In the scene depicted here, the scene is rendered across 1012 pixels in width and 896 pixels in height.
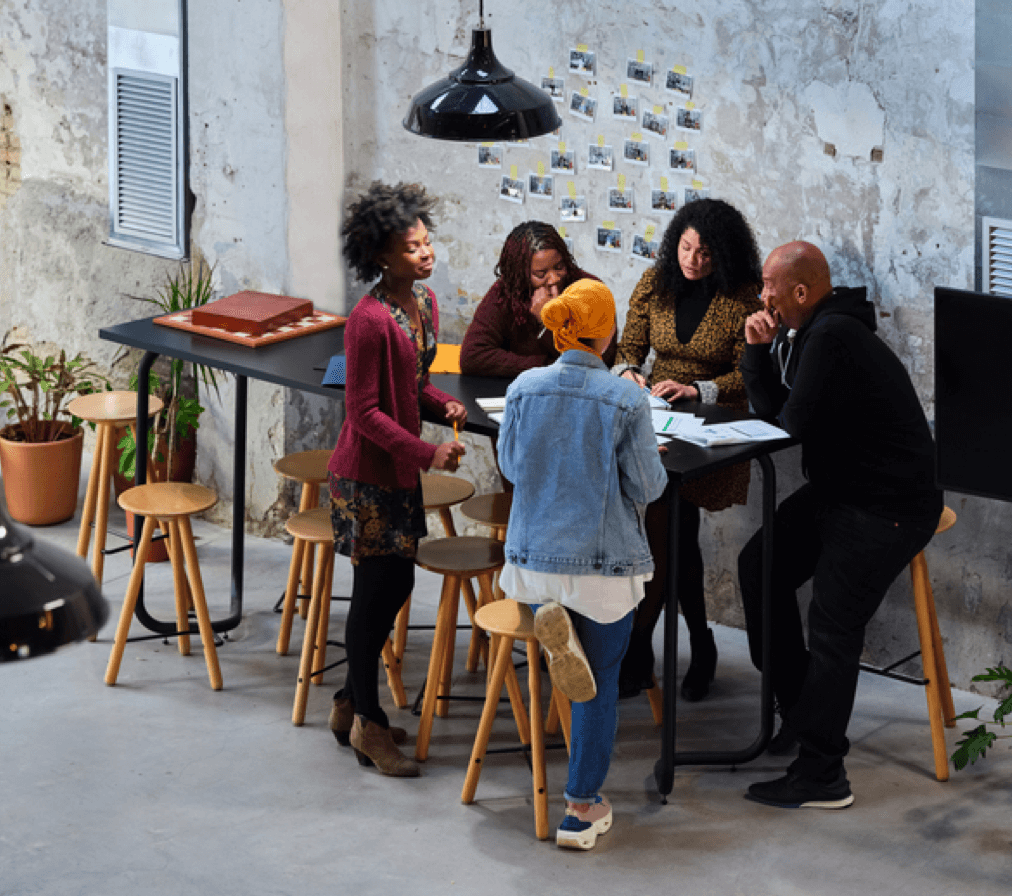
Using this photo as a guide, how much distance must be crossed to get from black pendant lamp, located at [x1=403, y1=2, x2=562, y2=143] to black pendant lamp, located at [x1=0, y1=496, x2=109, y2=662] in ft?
8.30

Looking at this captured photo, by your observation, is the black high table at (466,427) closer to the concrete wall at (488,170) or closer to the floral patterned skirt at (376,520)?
the floral patterned skirt at (376,520)

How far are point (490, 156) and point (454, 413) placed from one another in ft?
5.51

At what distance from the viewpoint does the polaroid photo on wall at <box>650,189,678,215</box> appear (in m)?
5.46

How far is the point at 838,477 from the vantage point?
4.31 meters

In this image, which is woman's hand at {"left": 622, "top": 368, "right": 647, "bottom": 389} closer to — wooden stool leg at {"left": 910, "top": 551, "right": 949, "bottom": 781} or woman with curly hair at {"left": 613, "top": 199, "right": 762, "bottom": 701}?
woman with curly hair at {"left": 613, "top": 199, "right": 762, "bottom": 701}

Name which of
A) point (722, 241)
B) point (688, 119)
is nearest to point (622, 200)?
point (688, 119)

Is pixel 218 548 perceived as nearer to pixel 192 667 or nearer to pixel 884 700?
pixel 192 667

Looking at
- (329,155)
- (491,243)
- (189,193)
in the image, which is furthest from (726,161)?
(189,193)

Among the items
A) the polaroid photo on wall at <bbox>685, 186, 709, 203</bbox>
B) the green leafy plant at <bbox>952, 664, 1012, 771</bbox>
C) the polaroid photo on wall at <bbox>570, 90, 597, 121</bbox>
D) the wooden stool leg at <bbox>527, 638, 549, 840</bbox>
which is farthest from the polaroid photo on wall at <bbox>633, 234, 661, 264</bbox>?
the green leafy plant at <bbox>952, 664, 1012, 771</bbox>

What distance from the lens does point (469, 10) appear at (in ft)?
19.1

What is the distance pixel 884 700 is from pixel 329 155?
10.0ft

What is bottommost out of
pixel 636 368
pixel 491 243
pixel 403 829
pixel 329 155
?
pixel 403 829

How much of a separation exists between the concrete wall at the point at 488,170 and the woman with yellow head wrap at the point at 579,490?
148cm

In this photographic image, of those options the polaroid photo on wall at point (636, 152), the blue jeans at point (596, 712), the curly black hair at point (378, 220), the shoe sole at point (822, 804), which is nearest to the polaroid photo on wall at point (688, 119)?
the polaroid photo on wall at point (636, 152)
